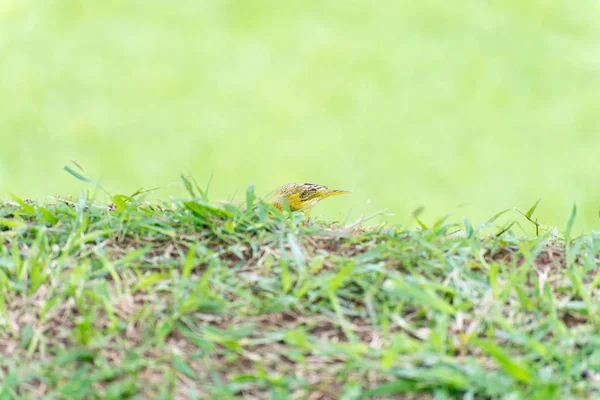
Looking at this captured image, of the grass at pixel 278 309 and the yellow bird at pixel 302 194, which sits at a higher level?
the yellow bird at pixel 302 194

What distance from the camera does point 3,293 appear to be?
8.40 ft

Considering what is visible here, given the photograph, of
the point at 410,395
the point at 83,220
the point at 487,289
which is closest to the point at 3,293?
the point at 83,220

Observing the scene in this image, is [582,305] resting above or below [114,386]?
above

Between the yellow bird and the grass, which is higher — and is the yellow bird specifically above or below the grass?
above

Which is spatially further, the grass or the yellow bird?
the yellow bird

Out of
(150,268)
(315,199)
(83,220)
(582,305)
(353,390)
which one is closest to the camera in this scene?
(353,390)

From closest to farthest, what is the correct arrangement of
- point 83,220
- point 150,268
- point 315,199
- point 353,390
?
point 353,390, point 150,268, point 83,220, point 315,199

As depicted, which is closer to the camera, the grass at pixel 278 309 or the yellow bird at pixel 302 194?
the grass at pixel 278 309

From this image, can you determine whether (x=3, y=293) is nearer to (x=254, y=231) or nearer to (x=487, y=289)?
(x=254, y=231)

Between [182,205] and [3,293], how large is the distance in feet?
2.55

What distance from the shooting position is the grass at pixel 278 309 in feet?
7.31

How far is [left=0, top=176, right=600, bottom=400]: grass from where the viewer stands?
2.23 meters

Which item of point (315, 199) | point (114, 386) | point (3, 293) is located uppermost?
point (315, 199)

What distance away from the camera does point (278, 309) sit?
249 centimetres
